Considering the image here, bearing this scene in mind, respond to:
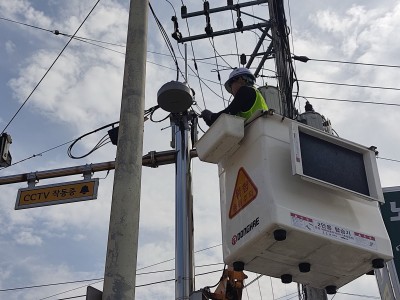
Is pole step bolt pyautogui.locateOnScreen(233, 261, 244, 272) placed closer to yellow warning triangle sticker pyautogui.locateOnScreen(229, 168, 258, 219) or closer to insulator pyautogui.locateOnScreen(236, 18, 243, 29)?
yellow warning triangle sticker pyautogui.locateOnScreen(229, 168, 258, 219)

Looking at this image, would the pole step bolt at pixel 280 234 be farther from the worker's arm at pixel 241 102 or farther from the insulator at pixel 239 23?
the insulator at pixel 239 23

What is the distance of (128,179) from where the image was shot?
12.9 ft

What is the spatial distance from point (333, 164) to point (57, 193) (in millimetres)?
4469

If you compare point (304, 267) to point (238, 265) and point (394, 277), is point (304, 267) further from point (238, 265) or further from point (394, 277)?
point (394, 277)

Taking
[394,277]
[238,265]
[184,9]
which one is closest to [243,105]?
[238,265]

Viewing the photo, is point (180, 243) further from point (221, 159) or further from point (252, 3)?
point (252, 3)

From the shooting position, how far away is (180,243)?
6555 mm

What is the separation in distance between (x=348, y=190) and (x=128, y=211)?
68.5 inches

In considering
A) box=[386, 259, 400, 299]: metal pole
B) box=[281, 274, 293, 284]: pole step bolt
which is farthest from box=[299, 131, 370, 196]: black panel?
box=[386, 259, 400, 299]: metal pole

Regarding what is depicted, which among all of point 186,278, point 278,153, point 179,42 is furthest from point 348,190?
point 179,42

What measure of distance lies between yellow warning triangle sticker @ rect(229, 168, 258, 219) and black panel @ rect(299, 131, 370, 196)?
1.38ft

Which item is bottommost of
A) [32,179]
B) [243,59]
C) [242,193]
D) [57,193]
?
[242,193]

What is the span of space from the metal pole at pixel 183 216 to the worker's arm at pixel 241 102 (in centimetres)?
171

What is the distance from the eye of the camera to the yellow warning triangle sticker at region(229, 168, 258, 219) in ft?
14.6
